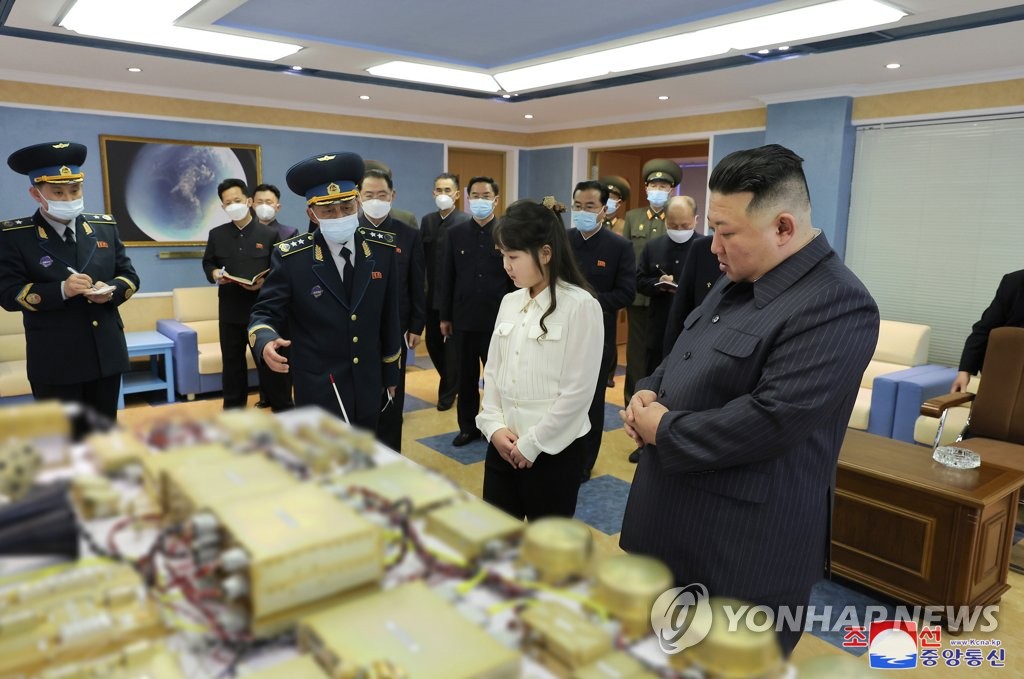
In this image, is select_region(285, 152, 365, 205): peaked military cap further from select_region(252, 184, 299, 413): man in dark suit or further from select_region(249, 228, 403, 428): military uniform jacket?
select_region(252, 184, 299, 413): man in dark suit

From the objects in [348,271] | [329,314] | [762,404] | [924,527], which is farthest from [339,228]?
[924,527]

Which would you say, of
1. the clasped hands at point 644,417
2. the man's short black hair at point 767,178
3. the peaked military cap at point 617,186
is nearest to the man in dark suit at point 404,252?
the peaked military cap at point 617,186

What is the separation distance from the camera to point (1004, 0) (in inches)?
125

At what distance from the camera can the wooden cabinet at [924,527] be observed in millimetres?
2424

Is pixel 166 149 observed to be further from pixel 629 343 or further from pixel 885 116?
pixel 885 116

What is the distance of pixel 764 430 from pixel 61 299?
2.51 meters

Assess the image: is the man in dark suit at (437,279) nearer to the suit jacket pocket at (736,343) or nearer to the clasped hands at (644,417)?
the clasped hands at (644,417)

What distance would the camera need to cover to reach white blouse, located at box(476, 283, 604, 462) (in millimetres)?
1961

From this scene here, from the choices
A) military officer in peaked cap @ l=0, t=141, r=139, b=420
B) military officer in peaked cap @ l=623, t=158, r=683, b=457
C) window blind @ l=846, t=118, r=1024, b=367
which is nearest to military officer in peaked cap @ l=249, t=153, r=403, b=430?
military officer in peaked cap @ l=0, t=141, r=139, b=420

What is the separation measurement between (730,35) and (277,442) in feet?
12.9

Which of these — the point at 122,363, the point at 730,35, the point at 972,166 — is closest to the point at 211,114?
the point at 122,363

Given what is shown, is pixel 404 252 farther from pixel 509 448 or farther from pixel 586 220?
pixel 509 448

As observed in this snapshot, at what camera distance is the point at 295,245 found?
2.28m

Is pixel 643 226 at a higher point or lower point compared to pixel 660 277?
higher
